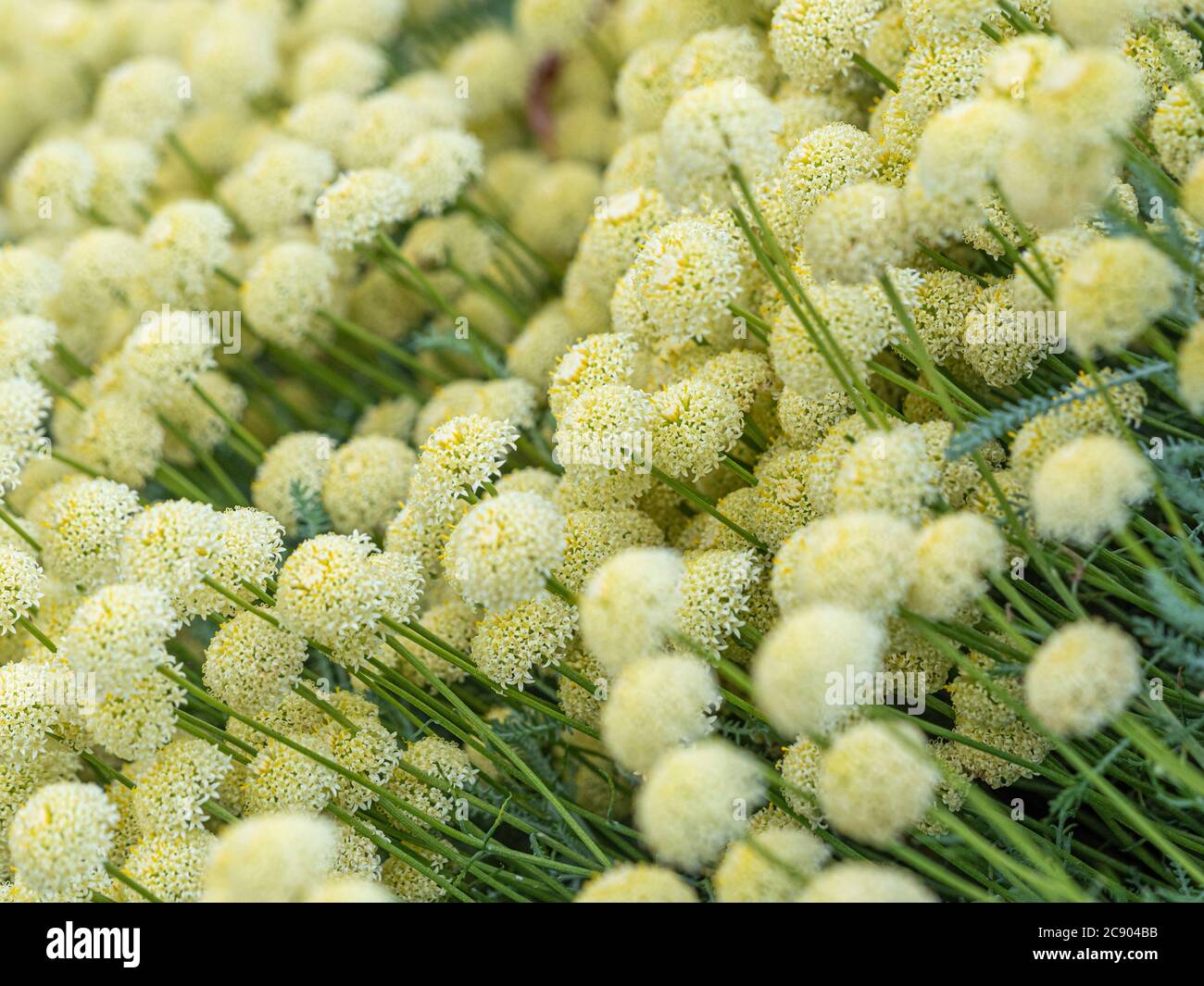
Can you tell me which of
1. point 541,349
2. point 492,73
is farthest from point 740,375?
point 492,73

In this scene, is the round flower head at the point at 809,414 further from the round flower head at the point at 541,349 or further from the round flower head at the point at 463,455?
the round flower head at the point at 541,349

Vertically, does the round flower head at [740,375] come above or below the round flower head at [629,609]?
above

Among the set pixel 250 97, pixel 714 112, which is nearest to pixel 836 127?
pixel 714 112

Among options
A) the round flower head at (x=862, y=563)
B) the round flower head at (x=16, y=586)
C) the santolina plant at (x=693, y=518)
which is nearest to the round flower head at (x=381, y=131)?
the santolina plant at (x=693, y=518)

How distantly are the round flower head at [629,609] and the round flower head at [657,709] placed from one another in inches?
1.1

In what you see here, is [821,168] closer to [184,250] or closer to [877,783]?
[877,783]

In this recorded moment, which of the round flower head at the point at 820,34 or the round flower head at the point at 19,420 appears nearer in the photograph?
the round flower head at the point at 820,34

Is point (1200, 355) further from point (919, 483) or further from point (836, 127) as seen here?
point (836, 127)

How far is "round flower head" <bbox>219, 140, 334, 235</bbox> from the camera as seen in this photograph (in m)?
1.94

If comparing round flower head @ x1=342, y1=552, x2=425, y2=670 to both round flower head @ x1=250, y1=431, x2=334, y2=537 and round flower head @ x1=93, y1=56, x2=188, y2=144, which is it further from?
round flower head @ x1=93, y1=56, x2=188, y2=144

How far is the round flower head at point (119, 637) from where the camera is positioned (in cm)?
115

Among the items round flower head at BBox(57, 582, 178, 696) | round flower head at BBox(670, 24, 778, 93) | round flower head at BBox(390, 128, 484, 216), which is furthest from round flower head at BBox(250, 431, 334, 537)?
round flower head at BBox(670, 24, 778, 93)

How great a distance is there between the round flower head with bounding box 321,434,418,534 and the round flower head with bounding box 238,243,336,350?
0.30m
